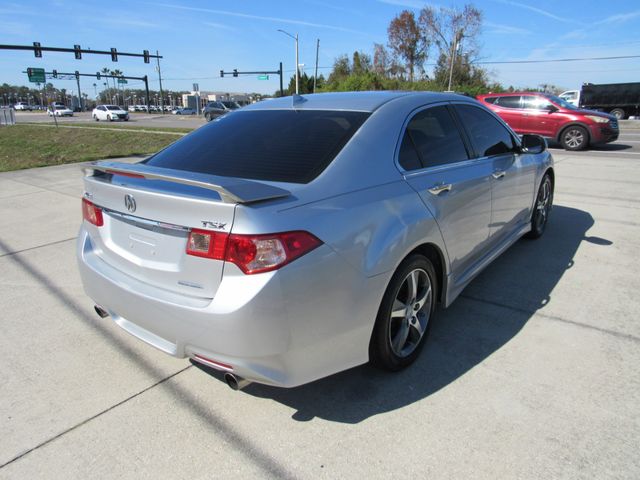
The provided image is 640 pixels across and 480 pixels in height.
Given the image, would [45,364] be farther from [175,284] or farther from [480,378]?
[480,378]

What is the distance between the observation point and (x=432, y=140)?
304 cm

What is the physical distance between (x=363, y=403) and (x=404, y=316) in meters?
0.55

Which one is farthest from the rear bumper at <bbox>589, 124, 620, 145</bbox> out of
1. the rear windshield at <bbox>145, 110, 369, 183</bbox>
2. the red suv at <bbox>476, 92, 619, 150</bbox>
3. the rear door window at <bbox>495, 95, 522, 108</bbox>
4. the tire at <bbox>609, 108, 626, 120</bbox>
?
the tire at <bbox>609, 108, 626, 120</bbox>

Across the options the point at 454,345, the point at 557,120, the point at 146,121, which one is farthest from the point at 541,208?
the point at 146,121

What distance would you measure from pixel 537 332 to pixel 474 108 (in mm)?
1856

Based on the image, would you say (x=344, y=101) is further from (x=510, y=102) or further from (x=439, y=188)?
(x=510, y=102)

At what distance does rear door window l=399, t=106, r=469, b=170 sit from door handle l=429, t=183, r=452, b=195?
0.51ft

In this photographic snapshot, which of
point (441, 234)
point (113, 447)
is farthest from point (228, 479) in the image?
point (441, 234)

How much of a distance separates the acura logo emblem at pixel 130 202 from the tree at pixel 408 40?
61350 millimetres

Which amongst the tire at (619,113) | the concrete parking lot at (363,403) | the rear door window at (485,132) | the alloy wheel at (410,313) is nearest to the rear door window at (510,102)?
the rear door window at (485,132)

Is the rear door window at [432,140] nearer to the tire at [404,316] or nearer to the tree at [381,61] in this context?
the tire at [404,316]

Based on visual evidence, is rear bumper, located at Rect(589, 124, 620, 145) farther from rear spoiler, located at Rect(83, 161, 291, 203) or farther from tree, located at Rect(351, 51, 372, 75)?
tree, located at Rect(351, 51, 372, 75)

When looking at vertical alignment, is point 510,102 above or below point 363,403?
above

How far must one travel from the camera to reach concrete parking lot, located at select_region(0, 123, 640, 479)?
2064mm
